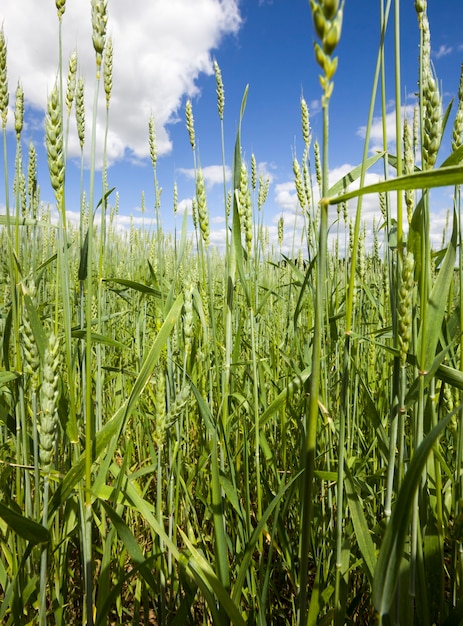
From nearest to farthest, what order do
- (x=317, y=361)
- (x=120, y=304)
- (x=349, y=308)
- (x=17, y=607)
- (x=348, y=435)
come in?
(x=317, y=361) → (x=349, y=308) → (x=17, y=607) → (x=348, y=435) → (x=120, y=304)

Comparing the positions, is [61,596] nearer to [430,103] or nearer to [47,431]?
[47,431]

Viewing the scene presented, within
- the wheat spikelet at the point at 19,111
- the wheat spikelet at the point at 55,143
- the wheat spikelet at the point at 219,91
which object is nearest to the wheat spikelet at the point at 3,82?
the wheat spikelet at the point at 19,111

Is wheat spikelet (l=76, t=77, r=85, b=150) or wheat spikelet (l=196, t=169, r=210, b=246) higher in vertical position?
wheat spikelet (l=76, t=77, r=85, b=150)

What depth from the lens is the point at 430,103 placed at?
0.54 meters

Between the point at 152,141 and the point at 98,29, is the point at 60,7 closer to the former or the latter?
the point at 98,29

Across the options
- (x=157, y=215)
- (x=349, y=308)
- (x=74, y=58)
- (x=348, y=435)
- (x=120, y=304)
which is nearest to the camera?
(x=349, y=308)

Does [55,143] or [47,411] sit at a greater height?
[55,143]

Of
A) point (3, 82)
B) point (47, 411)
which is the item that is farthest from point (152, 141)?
point (47, 411)

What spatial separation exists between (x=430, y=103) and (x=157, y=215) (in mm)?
696

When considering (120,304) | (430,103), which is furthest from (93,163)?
(120,304)

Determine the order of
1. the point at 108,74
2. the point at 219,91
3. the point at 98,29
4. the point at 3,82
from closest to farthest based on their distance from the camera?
1. the point at 98,29
2. the point at 108,74
3. the point at 3,82
4. the point at 219,91

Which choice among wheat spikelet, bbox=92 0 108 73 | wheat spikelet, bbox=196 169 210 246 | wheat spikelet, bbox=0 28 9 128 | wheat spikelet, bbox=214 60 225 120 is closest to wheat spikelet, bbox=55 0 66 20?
wheat spikelet, bbox=92 0 108 73

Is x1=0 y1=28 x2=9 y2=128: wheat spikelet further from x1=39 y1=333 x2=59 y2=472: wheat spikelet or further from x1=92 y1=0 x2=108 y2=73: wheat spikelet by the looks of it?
x1=39 y1=333 x2=59 y2=472: wheat spikelet

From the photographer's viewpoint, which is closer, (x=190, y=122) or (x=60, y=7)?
(x=60, y=7)
